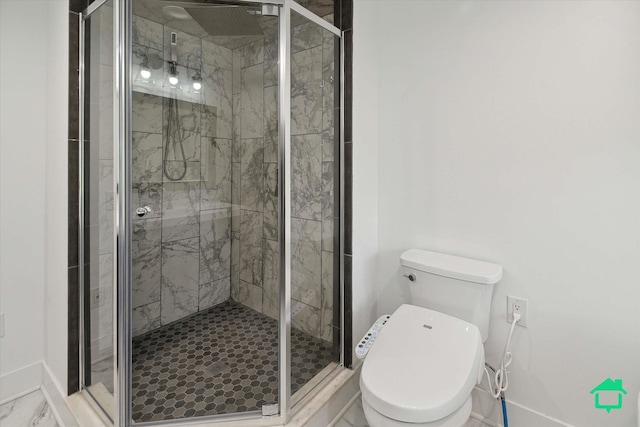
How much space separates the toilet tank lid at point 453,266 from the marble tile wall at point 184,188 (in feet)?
3.60

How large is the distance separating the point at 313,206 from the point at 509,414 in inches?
53.1

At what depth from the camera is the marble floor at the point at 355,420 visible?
158cm

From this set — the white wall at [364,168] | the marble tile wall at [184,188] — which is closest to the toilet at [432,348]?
the white wall at [364,168]

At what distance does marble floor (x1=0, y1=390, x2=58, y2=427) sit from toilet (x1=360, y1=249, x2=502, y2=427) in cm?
152

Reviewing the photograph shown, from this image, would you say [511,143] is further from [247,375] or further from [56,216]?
[56,216]

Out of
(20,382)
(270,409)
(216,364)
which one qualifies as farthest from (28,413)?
(270,409)

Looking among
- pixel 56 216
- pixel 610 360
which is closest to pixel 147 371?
pixel 56 216

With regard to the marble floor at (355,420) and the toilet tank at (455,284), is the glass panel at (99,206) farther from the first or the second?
the toilet tank at (455,284)

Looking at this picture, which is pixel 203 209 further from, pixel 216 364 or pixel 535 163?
pixel 535 163

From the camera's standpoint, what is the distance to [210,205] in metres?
2.03

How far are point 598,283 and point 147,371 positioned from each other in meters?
2.05

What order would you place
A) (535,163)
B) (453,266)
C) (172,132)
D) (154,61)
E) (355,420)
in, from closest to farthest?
(535,163)
(453,266)
(355,420)
(154,61)
(172,132)

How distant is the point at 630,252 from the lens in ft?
4.05

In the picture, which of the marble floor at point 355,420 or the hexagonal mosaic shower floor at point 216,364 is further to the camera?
the marble floor at point 355,420
